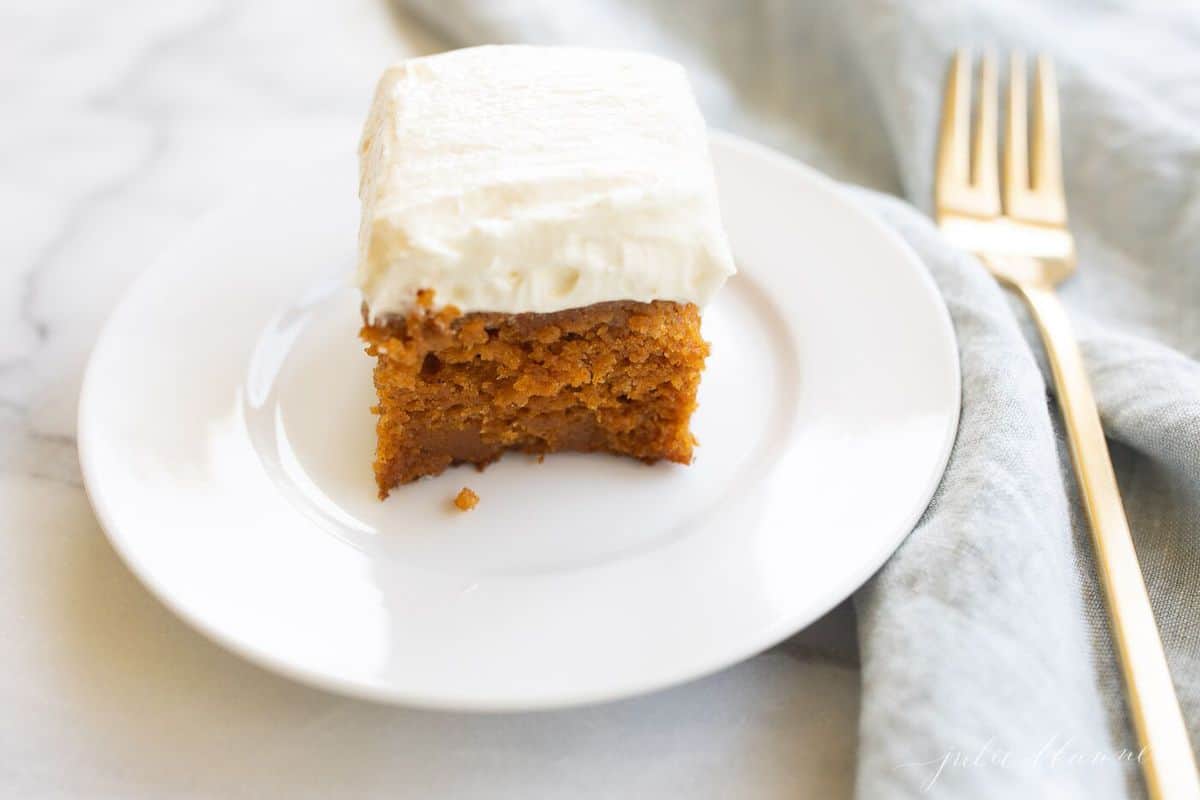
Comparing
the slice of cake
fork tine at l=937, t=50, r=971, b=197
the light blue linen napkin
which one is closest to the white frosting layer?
the slice of cake

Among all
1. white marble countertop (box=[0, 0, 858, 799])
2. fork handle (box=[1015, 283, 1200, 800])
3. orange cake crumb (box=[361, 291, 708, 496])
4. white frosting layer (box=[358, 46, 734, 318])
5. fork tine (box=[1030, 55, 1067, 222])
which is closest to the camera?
fork handle (box=[1015, 283, 1200, 800])

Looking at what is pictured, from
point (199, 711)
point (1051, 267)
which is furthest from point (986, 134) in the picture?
point (199, 711)

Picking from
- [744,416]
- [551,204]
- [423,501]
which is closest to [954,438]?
[744,416]

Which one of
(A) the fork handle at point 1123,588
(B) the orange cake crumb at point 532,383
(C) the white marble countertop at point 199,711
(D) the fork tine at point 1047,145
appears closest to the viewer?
(A) the fork handle at point 1123,588

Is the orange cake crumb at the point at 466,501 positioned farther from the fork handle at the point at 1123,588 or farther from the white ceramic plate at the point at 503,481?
the fork handle at the point at 1123,588

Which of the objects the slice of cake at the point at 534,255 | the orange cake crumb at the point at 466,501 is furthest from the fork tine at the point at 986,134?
the orange cake crumb at the point at 466,501

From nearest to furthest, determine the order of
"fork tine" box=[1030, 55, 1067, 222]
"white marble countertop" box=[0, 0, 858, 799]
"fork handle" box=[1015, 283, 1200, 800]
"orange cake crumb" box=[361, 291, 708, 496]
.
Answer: "fork handle" box=[1015, 283, 1200, 800] < "white marble countertop" box=[0, 0, 858, 799] < "orange cake crumb" box=[361, 291, 708, 496] < "fork tine" box=[1030, 55, 1067, 222]

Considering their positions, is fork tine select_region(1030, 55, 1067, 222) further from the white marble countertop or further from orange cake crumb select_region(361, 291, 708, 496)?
the white marble countertop

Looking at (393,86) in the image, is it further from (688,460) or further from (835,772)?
(835,772)
